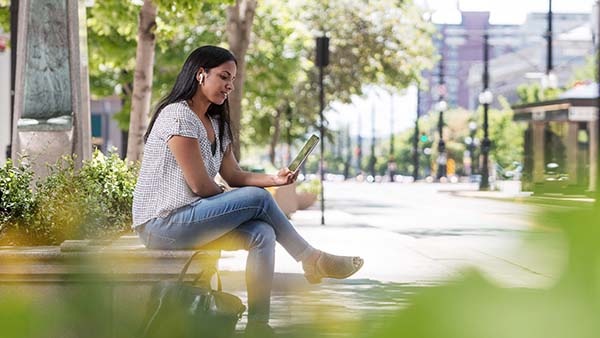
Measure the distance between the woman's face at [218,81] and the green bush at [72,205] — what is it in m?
0.80

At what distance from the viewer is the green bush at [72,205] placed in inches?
275

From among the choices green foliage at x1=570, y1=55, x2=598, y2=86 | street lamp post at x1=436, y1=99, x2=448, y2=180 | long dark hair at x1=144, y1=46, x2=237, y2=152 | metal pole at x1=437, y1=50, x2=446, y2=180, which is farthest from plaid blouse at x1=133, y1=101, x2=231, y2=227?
street lamp post at x1=436, y1=99, x2=448, y2=180

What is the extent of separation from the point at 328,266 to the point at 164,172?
92 centimetres

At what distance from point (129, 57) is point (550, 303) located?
30.4m

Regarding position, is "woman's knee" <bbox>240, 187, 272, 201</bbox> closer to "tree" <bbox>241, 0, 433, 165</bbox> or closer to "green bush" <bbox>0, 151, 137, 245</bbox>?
"green bush" <bbox>0, 151, 137, 245</bbox>

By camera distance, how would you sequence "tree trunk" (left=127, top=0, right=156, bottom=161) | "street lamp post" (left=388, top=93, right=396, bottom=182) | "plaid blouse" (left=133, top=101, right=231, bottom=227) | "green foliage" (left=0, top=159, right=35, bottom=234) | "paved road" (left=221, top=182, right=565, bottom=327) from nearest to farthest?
1. "paved road" (left=221, top=182, right=565, bottom=327)
2. "plaid blouse" (left=133, top=101, right=231, bottom=227)
3. "green foliage" (left=0, top=159, right=35, bottom=234)
4. "tree trunk" (left=127, top=0, right=156, bottom=161)
5. "street lamp post" (left=388, top=93, right=396, bottom=182)

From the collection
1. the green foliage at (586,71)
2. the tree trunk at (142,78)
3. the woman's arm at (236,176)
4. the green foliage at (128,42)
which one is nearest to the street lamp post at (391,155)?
Answer: the green foliage at (586,71)

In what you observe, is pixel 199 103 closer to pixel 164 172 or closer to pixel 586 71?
pixel 164 172

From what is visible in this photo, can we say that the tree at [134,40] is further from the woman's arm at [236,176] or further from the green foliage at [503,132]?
the green foliage at [503,132]

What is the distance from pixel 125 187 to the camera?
401 inches

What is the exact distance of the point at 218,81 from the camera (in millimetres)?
6207

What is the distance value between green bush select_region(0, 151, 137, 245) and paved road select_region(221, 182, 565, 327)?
1.19m

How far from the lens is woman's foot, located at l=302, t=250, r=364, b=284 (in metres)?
5.74

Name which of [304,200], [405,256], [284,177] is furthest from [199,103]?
[304,200]
